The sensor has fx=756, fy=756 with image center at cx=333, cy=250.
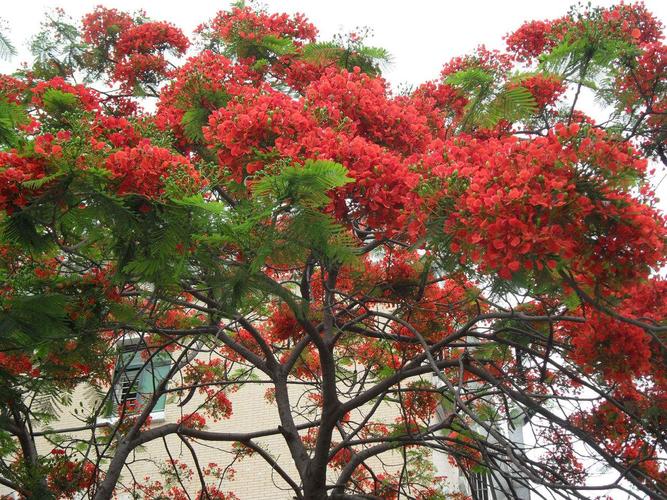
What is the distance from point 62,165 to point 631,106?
19.9ft

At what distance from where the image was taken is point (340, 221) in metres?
4.99

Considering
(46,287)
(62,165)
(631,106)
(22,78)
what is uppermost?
(22,78)

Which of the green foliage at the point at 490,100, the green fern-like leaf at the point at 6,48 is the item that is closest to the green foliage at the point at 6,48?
the green fern-like leaf at the point at 6,48

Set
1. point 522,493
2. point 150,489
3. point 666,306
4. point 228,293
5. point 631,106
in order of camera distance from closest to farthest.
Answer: point 228,293
point 666,306
point 631,106
point 150,489
point 522,493

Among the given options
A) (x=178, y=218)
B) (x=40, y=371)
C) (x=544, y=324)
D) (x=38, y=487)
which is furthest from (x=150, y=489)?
(x=178, y=218)

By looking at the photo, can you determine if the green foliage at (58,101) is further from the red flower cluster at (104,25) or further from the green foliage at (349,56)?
the red flower cluster at (104,25)

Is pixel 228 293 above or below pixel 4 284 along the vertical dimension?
below

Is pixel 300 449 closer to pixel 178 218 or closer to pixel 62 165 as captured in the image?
pixel 178 218

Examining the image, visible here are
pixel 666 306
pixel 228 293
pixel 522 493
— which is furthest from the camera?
pixel 522 493

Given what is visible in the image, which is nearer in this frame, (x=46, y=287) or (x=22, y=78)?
(x=46, y=287)

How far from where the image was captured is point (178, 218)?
447 centimetres

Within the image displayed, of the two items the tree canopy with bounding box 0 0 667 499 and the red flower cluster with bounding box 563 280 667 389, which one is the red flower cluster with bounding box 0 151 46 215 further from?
the red flower cluster with bounding box 563 280 667 389

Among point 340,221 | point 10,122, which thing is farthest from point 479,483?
point 10,122

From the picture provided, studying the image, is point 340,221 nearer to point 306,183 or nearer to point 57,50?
point 306,183
